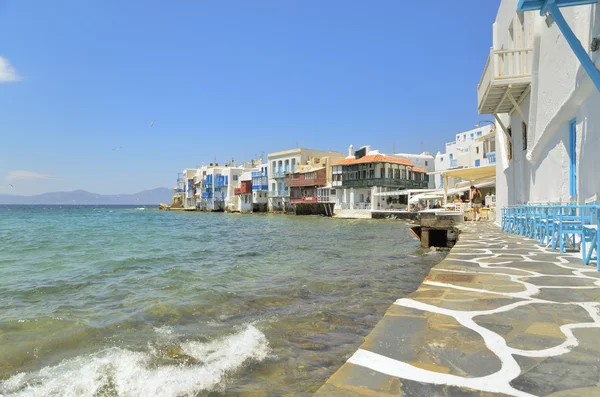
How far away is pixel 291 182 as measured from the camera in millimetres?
64188

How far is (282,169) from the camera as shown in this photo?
6900 cm

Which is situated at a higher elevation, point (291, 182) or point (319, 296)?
point (291, 182)

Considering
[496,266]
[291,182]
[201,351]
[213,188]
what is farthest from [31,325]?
[213,188]

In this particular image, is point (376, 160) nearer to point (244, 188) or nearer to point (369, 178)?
point (369, 178)

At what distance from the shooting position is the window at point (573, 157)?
8.12 meters

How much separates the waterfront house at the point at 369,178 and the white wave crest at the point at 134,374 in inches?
1828

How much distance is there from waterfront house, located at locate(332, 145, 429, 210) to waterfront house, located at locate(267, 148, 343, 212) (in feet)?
36.6

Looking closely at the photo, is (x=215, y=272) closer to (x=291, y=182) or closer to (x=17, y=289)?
(x=17, y=289)

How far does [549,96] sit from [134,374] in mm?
9585

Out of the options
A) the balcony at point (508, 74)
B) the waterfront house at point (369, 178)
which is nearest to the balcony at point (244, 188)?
the waterfront house at point (369, 178)

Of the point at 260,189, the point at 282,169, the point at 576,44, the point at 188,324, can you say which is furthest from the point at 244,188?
the point at 576,44

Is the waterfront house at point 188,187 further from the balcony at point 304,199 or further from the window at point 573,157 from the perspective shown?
the window at point 573,157

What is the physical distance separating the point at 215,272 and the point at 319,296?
4311 millimetres

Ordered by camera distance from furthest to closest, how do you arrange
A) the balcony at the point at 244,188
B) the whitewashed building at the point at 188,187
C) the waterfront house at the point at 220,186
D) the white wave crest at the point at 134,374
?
the whitewashed building at the point at 188,187
the waterfront house at the point at 220,186
the balcony at the point at 244,188
the white wave crest at the point at 134,374
